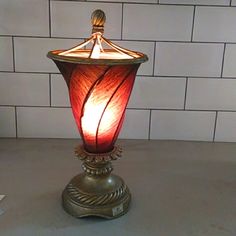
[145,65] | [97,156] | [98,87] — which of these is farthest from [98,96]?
[145,65]

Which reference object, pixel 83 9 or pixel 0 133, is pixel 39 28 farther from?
pixel 0 133

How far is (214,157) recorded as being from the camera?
843mm

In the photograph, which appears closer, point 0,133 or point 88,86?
point 88,86

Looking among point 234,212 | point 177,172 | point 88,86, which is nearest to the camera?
point 88,86

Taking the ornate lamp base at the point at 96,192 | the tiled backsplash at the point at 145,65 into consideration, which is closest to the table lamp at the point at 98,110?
the ornate lamp base at the point at 96,192

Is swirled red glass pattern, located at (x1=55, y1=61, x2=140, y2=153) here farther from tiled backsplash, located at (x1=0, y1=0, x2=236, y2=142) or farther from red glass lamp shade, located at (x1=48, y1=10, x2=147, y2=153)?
tiled backsplash, located at (x1=0, y1=0, x2=236, y2=142)

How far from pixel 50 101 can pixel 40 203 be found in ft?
1.11

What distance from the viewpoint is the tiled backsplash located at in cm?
81

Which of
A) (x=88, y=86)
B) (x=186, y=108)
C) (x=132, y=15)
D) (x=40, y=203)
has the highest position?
(x=132, y=15)

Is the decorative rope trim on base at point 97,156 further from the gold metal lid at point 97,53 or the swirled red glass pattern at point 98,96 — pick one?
the gold metal lid at point 97,53

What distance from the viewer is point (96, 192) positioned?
592mm

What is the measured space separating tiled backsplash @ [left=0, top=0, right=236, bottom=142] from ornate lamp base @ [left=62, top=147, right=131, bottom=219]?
321 mm

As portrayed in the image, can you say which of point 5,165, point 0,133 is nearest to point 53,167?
point 5,165

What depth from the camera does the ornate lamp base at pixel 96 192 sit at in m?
0.58
